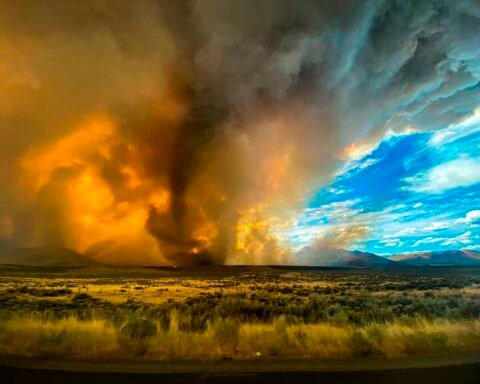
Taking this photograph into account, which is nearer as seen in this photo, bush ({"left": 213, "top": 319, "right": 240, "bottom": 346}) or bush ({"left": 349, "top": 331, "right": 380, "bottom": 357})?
bush ({"left": 349, "top": 331, "right": 380, "bottom": 357})

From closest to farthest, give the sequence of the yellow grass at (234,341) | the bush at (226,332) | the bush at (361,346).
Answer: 1. the yellow grass at (234,341)
2. the bush at (361,346)
3. the bush at (226,332)

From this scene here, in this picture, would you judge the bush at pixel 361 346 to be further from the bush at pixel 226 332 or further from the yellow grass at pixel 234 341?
the bush at pixel 226 332

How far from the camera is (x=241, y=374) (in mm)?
9586

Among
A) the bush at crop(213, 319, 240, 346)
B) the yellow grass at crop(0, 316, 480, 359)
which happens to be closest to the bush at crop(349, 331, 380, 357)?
the yellow grass at crop(0, 316, 480, 359)

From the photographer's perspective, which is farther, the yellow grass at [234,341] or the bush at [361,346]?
the bush at [361,346]

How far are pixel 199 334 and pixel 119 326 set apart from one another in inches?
136

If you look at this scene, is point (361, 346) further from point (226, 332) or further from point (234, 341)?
point (226, 332)

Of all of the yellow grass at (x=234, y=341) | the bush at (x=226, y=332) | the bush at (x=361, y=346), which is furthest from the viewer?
the bush at (x=226, y=332)

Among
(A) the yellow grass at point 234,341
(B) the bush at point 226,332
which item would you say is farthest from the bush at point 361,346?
(B) the bush at point 226,332

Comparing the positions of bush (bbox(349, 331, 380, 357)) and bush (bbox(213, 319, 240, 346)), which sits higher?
bush (bbox(213, 319, 240, 346))

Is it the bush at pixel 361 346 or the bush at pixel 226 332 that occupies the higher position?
the bush at pixel 226 332

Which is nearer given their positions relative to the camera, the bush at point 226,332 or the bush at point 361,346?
the bush at point 361,346

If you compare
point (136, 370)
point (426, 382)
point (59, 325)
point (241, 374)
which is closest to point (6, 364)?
point (136, 370)

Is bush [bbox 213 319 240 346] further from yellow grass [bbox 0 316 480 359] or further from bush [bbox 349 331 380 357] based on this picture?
bush [bbox 349 331 380 357]
